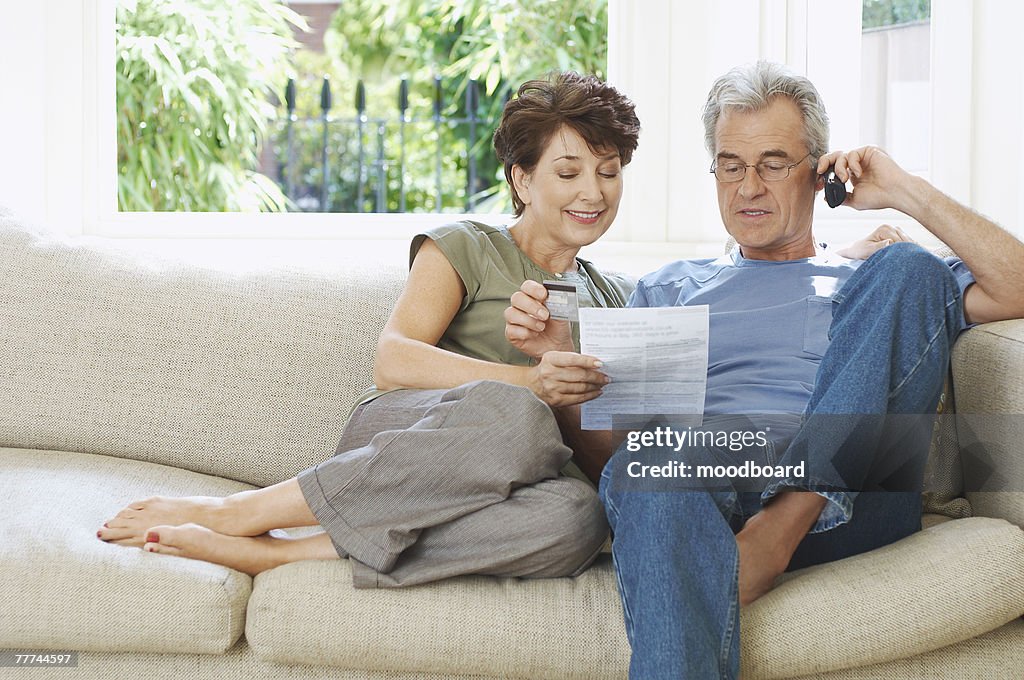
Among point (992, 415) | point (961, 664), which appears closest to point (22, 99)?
point (992, 415)

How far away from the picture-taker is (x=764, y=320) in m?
1.74

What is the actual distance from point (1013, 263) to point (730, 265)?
464mm

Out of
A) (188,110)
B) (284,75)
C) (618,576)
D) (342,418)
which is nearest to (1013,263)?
(618,576)

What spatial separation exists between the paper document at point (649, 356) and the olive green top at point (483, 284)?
29 cm

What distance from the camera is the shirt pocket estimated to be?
169 cm

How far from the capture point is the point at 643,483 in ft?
4.48

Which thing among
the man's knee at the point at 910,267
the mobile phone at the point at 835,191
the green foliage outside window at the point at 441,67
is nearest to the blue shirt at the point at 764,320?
the mobile phone at the point at 835,191

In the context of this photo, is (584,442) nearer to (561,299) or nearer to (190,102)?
(561,299)

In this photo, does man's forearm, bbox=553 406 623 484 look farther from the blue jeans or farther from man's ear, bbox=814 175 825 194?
man's ear, bbox=814 175 825 194

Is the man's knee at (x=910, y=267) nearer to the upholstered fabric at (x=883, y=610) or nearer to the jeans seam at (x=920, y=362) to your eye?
the jeans seam at (x=920, y=362)

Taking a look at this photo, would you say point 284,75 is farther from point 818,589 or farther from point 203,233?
point 818,589

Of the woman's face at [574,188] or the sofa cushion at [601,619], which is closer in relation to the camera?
the sofa cushion at [601,619]

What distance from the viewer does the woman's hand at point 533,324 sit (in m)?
1.63

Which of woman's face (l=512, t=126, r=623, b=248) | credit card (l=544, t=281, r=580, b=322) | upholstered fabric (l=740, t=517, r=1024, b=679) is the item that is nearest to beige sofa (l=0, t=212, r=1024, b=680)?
upholstered fabric (l=740, t=517, r=1024, b=679)
